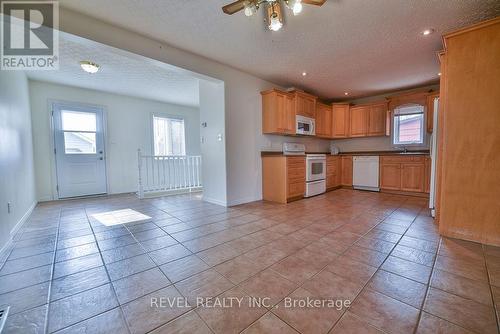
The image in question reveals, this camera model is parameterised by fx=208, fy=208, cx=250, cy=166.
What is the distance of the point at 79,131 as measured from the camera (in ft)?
15.7

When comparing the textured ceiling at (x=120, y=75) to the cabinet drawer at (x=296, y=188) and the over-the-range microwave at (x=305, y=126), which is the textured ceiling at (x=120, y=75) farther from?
the cabinet drawer at (x=296, y=188)

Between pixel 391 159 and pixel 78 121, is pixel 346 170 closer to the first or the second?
pixel 391 159

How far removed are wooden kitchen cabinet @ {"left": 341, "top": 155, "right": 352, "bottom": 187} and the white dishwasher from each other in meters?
0.11

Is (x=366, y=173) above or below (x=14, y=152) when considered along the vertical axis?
below

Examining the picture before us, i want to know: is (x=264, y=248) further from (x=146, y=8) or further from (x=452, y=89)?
(x=146, y=8)

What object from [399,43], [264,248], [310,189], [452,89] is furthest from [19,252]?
[399,43]

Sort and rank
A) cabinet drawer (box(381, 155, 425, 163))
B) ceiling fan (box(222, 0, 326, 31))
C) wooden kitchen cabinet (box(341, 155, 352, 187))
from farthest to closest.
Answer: wooden kitchen cabinet (box(341, 155, 352, 187))
cabinet drawer (box(381, 155, 425, 163))
ceiling fan (box(222, 0, 326, 31))

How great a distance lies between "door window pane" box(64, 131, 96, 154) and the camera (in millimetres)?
4660

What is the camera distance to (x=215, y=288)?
147cm

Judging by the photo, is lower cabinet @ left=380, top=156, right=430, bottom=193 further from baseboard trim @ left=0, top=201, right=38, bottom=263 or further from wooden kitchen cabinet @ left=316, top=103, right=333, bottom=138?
baseboard trim @ left=0, top=201, right=38, bottom=263

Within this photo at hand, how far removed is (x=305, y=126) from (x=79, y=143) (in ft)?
17.1

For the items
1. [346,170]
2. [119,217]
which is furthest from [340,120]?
[119,217]

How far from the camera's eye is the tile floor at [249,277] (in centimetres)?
118

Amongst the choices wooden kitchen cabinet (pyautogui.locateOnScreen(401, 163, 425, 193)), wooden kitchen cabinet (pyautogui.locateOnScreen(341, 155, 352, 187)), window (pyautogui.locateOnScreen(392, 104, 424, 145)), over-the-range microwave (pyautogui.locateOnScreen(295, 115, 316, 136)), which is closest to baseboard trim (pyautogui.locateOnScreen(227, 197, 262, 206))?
over-the-range microwave (pyautogui.locateOnScreen(295, 115, 316, 136))
